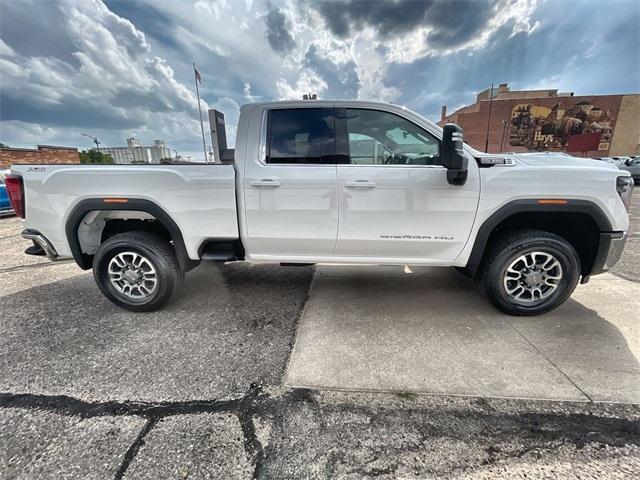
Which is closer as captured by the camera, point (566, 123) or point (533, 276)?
point (533, 276)

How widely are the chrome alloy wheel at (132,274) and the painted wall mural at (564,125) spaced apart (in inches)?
1724

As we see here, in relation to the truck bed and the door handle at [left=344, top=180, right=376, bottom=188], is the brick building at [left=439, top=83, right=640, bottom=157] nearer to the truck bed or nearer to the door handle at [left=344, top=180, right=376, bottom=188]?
the door handle at [left=344, top=180, right=376, bottom=188]

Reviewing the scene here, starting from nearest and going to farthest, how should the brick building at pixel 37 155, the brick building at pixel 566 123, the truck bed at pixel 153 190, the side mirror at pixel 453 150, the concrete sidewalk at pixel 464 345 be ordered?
the concrete sidewalk at pixel 464 345
the side mirror at pixel 453 150
the truck bed at pixel 153 190
the brick building at pixel 37 155
the brick building at pixel 566 123

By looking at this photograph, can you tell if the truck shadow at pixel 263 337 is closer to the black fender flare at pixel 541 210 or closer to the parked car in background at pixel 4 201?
the black fender flare at pixel 541 210

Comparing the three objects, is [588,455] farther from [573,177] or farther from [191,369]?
[191,369]

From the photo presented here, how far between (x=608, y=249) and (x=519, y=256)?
78 centimetres

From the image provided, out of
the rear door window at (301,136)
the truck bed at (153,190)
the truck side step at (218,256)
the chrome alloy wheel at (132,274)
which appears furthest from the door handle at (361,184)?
the chrome alloy wheel at (132,274)

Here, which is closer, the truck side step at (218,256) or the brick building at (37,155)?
the truck side step at (218,256)

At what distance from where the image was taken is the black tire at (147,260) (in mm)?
3059

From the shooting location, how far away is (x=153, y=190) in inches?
113

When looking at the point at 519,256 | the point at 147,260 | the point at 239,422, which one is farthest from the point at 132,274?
the point at 519,256

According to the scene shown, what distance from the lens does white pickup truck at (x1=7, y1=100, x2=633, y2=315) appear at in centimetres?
272

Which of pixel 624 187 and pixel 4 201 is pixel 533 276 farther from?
pixel 4 201

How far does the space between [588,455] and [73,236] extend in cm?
443
